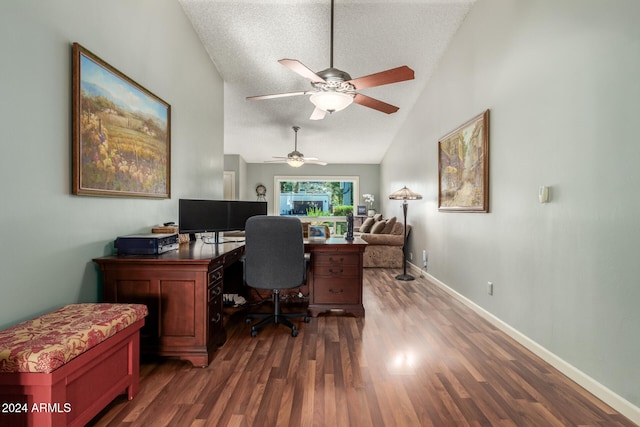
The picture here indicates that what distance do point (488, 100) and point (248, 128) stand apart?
16.7ft

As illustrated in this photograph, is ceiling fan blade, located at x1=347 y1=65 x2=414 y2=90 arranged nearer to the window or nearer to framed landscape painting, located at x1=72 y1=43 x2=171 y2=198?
framed landscape painting, located at x1=72 y1=43 x2=171 y2=198

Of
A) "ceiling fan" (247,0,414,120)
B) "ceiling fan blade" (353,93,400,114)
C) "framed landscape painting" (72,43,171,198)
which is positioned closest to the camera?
"framed landscape painting" (72,43,171,198)

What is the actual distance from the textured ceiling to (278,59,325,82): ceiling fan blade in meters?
1.30

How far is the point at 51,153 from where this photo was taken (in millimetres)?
1824

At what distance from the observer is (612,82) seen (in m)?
1.79

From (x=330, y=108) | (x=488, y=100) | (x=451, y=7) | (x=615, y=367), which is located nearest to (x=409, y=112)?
(x=451, y=7)

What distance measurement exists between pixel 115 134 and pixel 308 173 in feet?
25.2

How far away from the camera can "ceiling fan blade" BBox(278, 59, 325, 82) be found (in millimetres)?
2494

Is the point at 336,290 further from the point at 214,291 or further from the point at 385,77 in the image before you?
the point at 385,77

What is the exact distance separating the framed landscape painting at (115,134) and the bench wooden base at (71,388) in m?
1.02

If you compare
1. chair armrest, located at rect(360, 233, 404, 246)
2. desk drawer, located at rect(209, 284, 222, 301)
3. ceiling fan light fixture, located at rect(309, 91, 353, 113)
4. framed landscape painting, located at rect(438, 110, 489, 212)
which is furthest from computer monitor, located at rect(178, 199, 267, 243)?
chair armrest, located at rect(360, 233, 404, 246)

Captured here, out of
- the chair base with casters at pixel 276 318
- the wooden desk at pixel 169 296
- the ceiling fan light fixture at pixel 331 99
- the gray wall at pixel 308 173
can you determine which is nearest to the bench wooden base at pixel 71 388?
the wooden desk at pixel 169 296

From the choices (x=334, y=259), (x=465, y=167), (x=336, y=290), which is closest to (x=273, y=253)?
(x=334, y=259)

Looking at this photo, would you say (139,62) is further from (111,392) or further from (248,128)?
(248,128)
